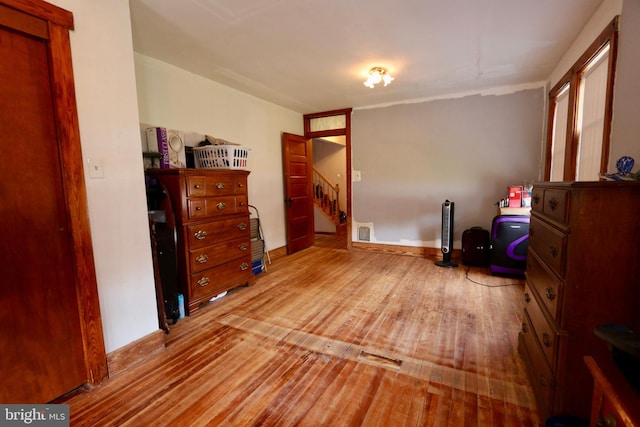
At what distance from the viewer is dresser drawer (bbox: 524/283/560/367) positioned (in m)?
1.28

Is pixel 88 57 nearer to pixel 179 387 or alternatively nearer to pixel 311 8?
pixel 311 8

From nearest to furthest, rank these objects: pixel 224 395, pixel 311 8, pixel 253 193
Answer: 1. pixel 224 395
2. pixel 311 8
3. pixel 253 193

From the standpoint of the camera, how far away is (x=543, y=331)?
144 centimetres

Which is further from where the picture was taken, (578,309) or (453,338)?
(453,338)

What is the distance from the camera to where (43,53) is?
1.48 meters

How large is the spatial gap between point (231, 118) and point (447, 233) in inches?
132

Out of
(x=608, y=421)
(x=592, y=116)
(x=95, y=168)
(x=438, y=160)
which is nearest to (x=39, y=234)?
(x=95, y=168)

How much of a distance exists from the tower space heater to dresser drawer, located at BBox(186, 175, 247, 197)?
2.73 m

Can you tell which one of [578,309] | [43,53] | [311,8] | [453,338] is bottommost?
[453,338]

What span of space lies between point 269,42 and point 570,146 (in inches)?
119

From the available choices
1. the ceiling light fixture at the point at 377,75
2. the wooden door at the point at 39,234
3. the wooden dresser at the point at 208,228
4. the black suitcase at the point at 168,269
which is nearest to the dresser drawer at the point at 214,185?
the wooden dresser at the point at 208,228

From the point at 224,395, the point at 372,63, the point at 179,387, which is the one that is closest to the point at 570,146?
the point at 372,63

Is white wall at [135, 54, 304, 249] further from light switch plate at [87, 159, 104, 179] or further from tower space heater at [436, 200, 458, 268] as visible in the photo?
tower space heater at [436, 200, 458, 268]

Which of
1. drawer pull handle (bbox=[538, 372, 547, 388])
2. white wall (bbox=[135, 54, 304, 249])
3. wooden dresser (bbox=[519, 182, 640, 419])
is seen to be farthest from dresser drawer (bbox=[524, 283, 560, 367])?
white wall (bbox=[135, 54, 304, 249])
